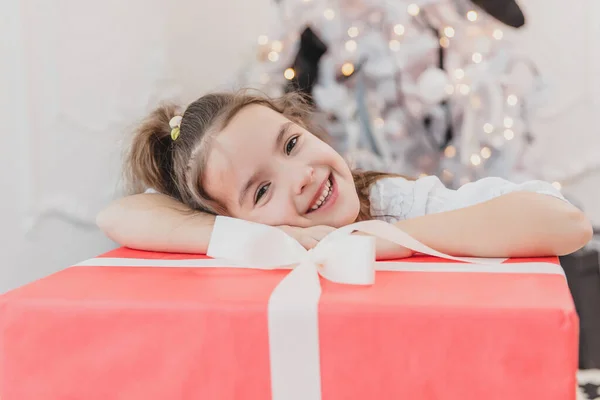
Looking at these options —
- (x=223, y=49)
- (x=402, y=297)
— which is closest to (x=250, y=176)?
(x=402, y=297)

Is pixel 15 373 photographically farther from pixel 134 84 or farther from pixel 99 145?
pixel 134 84

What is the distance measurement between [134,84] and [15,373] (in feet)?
3.41

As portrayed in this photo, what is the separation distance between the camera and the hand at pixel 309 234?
2.82 feet

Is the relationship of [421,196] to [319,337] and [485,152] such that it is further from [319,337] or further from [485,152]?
[319,337]

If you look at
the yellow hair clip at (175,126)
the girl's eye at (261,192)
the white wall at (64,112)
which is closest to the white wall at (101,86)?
the white wall at (64,112)

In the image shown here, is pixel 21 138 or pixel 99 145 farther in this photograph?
pixel 99 145

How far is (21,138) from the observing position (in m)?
1.16

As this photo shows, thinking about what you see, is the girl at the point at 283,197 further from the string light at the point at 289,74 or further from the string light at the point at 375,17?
the string light at the point at 375,17

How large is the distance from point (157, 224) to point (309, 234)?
26cm

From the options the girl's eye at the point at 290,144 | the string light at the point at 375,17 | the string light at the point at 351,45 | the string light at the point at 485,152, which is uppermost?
the string light at the point at 375,17

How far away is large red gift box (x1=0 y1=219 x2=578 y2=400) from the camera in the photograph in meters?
0.55

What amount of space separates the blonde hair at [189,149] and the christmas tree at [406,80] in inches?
11.5

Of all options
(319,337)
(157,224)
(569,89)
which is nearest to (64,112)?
(157,224)

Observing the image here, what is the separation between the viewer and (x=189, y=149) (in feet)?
3.59
